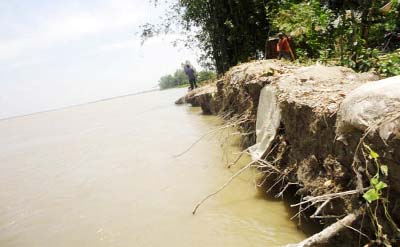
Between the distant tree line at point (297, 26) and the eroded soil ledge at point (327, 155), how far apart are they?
167cm

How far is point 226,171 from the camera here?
213 inches

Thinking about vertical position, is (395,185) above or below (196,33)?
below

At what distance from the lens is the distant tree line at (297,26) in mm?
5988

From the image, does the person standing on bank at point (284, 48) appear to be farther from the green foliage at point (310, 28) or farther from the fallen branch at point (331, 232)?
the fallen branch at point (331, 232)

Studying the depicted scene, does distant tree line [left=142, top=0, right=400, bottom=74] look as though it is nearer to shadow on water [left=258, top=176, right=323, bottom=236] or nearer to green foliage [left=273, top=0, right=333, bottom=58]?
green foliage [left=273, top=0, right=333, bottom=58]

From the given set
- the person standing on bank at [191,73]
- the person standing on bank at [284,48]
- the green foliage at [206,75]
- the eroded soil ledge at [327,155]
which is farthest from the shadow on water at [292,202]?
the green foliage at [206,75]

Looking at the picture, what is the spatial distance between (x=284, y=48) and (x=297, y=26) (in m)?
0.55

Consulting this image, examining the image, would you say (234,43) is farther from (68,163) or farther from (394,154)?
(394,154)

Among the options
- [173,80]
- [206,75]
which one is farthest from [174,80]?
[206,75]

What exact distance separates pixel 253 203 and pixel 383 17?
5.38 meters

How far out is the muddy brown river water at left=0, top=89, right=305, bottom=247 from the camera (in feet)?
11.6

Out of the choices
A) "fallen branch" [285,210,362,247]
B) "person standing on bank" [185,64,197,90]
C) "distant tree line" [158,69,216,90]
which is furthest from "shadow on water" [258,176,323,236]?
"distant tree line" [158,69,216,90]

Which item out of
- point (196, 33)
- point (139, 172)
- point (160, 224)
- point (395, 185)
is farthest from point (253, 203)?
point (196, 33)

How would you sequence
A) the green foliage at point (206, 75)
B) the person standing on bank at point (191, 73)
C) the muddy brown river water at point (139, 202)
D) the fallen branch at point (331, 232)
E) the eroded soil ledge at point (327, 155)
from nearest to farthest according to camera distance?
the eroded soil ledge at point (327, 155) → the fallen branch at point (331, 232) → the muddy brown river water at point (139, 202) → the person standing on bank at point (191, 73) → the green foliage at point (206, 75)
